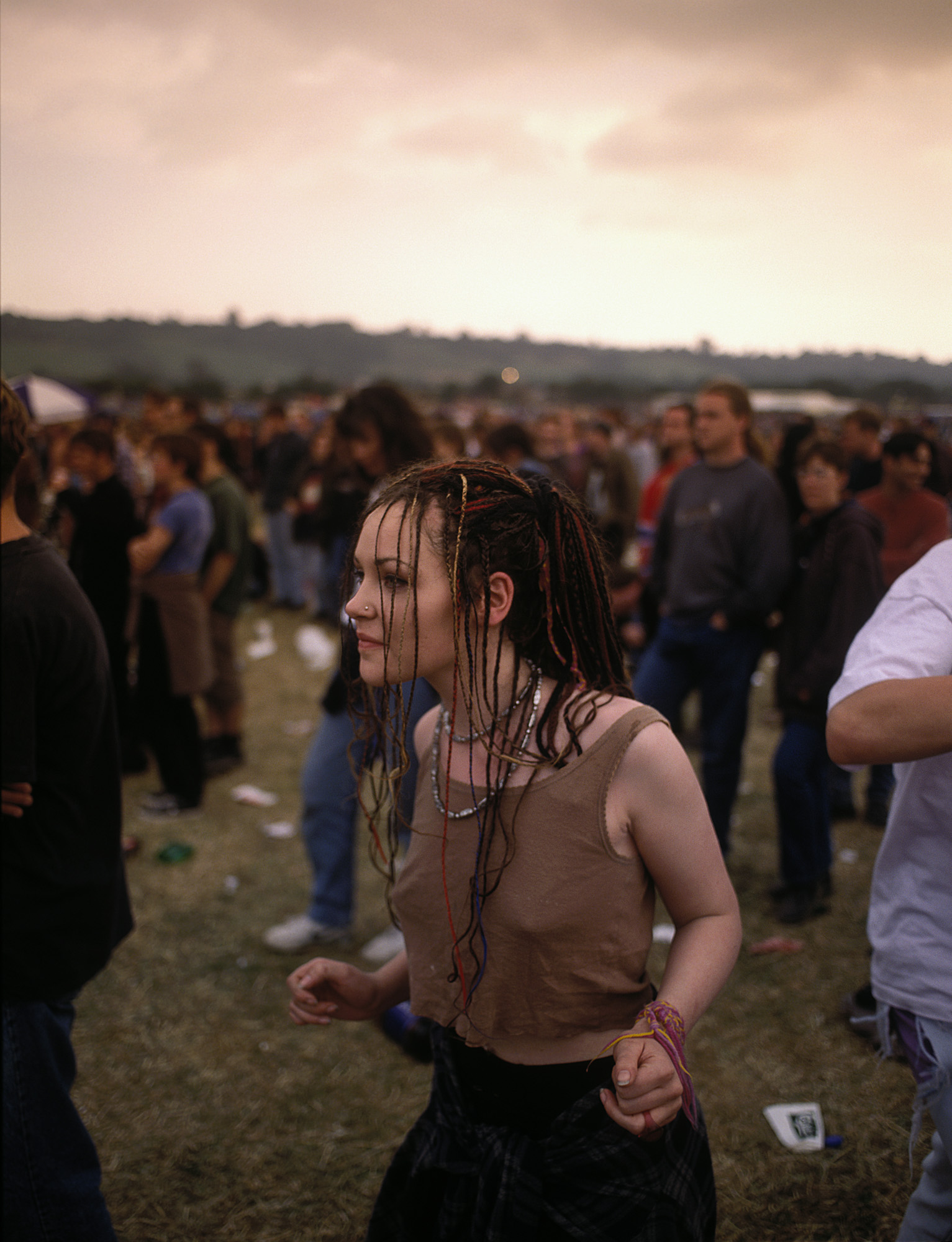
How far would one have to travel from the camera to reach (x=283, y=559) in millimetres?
10273

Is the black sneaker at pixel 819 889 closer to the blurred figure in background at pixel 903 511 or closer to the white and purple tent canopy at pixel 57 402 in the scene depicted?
the blurred figure in background at pixel 903 511

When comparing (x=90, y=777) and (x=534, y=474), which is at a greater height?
(x=534, y=474)

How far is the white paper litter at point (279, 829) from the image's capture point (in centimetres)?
481

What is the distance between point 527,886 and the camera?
52.4 inches

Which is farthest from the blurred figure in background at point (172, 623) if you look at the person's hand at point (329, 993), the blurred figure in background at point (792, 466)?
the person's hand at point (329, 993)

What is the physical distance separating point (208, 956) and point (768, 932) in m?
2.42

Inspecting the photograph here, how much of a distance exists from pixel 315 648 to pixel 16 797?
6940mm

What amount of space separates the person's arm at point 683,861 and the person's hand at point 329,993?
0.57 metres

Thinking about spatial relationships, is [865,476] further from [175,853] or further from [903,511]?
[175,853]

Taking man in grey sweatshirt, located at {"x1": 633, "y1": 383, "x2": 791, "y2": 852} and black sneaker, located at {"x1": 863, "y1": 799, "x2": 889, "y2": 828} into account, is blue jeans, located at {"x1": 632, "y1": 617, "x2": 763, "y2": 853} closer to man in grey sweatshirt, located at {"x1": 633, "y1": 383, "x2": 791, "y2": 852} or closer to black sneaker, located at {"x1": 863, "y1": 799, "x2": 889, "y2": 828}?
man in grey sweatshirt, located at {"x1": 633, "y1": 383, "x2": 791, "y2": 852}

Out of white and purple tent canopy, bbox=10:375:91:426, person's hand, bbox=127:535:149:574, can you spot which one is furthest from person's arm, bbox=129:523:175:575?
white and purple tent canopy, bbox=10:375:91:426

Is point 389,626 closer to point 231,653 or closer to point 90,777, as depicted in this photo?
point 90,777

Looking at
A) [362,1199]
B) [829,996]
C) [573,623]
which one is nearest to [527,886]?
[573,623]

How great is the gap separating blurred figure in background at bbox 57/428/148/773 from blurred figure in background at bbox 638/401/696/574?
3317 millimetres
